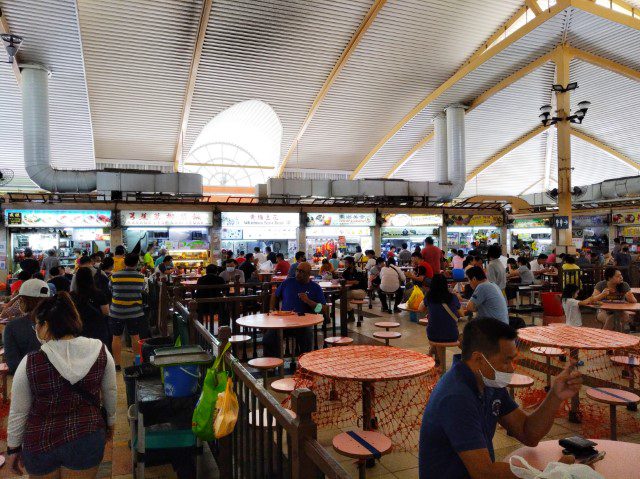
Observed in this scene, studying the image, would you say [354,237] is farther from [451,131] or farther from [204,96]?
Answer: [204,96]

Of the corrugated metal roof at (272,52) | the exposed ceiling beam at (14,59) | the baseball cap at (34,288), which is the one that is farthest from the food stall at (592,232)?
the exposed ceiling beam at (14,59)

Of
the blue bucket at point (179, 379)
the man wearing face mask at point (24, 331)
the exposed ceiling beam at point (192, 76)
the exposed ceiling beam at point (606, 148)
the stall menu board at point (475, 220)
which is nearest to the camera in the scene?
the blue bucket at point (179, 379)

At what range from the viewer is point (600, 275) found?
39.1ft

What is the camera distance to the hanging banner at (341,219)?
1642cm

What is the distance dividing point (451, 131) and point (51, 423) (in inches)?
729

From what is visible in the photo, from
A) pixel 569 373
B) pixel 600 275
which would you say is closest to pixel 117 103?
pixel 600 275

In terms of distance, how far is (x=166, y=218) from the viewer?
1435 centimetres

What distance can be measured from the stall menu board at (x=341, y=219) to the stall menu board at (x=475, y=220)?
337cm

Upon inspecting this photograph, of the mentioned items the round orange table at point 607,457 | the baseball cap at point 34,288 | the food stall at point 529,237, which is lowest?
the round orange table at point 607,457

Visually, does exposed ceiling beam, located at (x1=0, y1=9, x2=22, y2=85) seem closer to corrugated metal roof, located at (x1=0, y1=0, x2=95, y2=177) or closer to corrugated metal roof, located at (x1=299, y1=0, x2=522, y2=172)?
corrugated metal roof, located at (x1=0, y1=0, x2=95, y2=177)

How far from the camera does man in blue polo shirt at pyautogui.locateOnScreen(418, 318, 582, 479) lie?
79.2 inches

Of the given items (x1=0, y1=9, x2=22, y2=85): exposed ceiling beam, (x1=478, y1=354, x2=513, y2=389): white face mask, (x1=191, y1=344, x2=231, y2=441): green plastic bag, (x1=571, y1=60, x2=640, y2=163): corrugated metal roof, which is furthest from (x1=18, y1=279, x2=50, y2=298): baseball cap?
(x1=571, y1=60, x2=640, y2=163): corrugated metal roof

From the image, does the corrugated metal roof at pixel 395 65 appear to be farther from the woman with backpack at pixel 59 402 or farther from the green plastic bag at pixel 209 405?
the woman with backpack at pixel 59 402

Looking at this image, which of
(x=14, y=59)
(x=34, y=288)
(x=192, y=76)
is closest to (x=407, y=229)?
(x=192, y=76)
